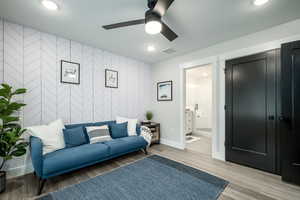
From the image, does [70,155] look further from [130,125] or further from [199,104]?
[199,104]

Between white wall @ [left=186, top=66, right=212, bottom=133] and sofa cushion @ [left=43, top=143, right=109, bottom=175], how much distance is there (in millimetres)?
4024

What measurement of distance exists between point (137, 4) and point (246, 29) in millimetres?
2061

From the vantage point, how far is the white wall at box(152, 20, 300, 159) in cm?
225

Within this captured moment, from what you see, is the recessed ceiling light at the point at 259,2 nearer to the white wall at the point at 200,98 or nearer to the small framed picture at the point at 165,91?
the small framed picture at the point at 165,91

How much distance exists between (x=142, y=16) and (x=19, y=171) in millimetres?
3322

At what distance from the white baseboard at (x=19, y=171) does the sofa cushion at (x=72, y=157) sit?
0.73 meters

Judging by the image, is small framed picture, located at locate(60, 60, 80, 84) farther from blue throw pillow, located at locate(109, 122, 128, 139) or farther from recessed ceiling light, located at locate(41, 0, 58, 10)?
blue throw pillow, located at locate(109, 122, 128, 139)

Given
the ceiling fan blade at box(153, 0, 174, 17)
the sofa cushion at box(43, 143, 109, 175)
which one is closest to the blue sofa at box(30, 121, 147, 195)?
the sofa cushion at box(43, 143, 109, 175)

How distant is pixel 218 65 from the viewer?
116 inches

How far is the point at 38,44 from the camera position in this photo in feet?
7.97

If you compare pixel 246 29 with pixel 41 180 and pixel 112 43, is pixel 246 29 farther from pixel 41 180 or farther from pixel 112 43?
pixel 41 180

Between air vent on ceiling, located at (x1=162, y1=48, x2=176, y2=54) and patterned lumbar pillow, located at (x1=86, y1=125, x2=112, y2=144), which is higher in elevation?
air vent on ceiling, located at (x1=162, y1=48, x2=176, y2=54)

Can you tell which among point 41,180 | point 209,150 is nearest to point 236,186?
point 209,150

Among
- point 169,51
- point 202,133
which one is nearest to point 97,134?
point 169,51
